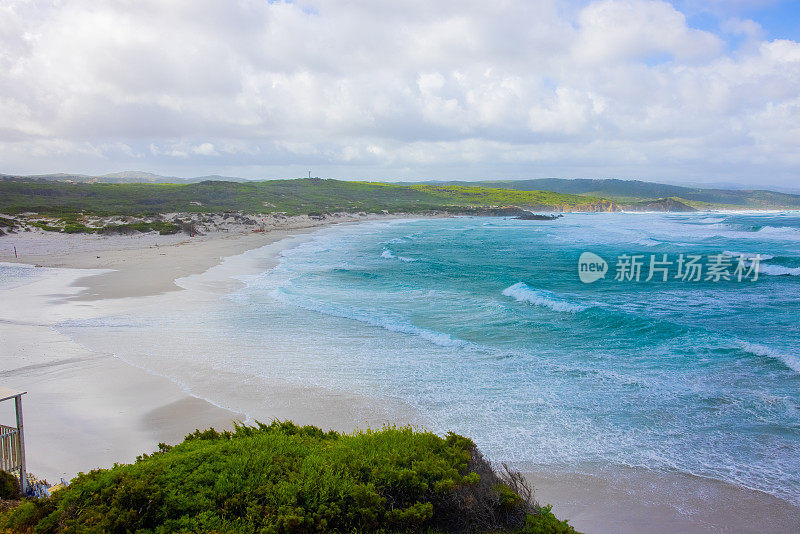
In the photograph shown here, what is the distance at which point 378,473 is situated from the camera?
4414 mm

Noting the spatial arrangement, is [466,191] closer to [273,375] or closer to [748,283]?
[748,283]

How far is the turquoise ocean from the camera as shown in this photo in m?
7.74

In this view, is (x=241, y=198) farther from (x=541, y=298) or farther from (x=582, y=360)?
(x=582, y=360)

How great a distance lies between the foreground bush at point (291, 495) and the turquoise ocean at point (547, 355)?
2.86 meters

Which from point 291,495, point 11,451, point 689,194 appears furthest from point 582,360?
point 689,194

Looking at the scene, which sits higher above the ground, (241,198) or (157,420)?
(241,198)

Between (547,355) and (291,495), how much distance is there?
904 cm

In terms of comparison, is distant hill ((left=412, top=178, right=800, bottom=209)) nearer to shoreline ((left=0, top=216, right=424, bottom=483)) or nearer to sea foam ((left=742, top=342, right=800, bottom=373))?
sea foam ((left=742, top=342, right=800, bottom=373))

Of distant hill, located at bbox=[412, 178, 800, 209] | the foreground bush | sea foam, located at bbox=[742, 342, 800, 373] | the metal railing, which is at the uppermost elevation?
distant hill, located at bbox=[412, 178, 800, 209]

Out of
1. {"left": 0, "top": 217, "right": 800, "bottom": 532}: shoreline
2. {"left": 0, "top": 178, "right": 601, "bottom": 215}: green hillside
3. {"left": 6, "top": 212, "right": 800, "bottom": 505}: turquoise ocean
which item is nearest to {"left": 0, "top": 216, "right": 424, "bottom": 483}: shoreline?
{"left": 0, "top": 217, "right": 800, "bottom": 532}: shoreline

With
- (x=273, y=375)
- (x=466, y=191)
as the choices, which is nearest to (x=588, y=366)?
(x=273, y=375)

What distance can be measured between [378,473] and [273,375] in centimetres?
663

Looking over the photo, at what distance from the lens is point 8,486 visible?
5.14 meters

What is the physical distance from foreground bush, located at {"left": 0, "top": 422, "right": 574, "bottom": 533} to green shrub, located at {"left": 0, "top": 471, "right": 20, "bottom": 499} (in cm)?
132
